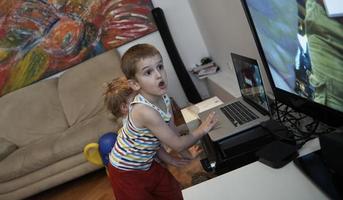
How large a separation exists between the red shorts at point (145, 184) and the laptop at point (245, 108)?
37cm

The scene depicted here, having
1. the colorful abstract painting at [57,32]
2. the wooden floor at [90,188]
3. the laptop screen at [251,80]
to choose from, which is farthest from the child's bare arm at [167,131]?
the colorful abstract painting at [57,32]

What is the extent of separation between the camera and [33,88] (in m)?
3.75

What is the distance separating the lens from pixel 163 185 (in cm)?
164

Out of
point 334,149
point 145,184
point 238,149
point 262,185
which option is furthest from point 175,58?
point 334,149

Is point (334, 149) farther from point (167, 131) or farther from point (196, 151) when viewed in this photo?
point (196, 151)

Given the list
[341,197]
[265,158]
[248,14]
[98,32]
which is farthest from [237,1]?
[98,32]

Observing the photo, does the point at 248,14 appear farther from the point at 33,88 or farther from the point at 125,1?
the point at 33,88

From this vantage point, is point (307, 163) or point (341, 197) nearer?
point (341, 197)

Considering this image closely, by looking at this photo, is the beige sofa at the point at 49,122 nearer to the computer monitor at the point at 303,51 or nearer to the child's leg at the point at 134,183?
the child's leg at the point at 134,183

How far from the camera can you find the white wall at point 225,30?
206cm

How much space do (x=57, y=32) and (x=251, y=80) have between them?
3.00m

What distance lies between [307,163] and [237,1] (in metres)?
1.41

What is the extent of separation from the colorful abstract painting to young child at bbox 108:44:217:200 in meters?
2.54

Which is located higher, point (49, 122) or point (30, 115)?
point (30, 115)
